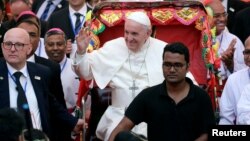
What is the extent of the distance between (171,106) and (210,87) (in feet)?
9.01

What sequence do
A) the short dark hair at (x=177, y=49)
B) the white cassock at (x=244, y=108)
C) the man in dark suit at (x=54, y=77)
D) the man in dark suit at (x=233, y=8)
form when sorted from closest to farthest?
the short dark hair at (x=177, y=49) < the white cassock at (x=244, y=108) < the man in dark suit at (x=54, y=77) < the man in dark suit at (x=233, y=8)

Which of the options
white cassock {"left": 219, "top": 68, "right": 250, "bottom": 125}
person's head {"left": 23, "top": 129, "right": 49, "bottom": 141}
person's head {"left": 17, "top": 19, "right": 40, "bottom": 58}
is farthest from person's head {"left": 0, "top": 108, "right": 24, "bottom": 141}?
person's head {"left": 17, "top": 19, "right": 40, "bottom": 58}

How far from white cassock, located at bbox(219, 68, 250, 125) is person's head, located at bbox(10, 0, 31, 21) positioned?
183 inches

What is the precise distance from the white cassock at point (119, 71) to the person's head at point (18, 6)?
3.79 meters

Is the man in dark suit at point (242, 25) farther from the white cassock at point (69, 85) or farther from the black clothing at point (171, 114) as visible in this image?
the black clothing at point (171, 114)

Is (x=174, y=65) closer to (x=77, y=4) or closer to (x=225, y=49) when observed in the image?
(x=225, y=49)

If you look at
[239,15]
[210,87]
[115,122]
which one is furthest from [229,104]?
[239,15]

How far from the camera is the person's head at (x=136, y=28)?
13.0 m

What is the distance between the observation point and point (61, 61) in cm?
1509

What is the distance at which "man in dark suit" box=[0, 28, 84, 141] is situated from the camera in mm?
12016

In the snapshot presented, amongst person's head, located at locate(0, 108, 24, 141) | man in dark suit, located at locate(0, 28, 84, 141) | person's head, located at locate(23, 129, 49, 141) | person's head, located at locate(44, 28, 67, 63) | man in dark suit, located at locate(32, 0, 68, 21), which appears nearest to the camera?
person's head, located at locate(0, 108, 24, 141)

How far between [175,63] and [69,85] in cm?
390

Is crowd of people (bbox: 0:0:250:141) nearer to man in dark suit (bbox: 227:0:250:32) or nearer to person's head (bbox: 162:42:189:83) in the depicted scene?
person's head (bbox: 162:42:189:83)

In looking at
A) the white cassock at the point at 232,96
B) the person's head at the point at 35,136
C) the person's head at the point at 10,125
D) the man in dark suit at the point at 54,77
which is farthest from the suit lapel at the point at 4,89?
the person's head at the point at 10,125
